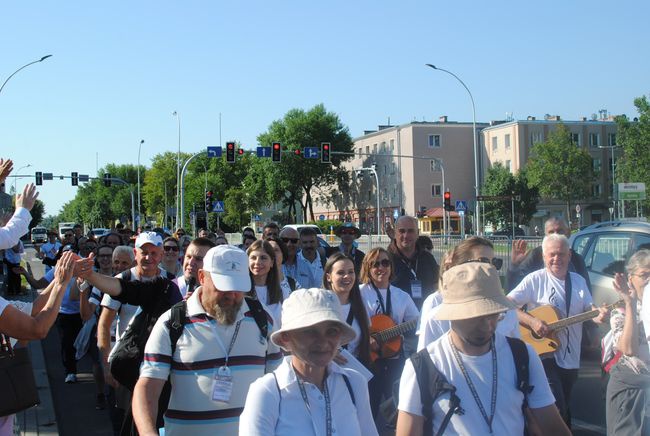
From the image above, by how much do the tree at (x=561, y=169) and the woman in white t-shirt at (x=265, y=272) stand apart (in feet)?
229

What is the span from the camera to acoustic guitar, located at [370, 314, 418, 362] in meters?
6.34

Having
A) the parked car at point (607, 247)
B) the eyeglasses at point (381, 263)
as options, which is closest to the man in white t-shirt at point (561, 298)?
the eyeglasses at point (381, 263)

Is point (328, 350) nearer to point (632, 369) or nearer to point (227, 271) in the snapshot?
point (227, 271)

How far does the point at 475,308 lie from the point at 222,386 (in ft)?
4.26

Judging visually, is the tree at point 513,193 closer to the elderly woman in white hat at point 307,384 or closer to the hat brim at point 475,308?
the hat brim at point 475,308

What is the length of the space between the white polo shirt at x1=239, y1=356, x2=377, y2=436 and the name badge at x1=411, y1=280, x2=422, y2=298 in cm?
472

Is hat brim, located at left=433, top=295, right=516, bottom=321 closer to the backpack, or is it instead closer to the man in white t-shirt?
the backpack

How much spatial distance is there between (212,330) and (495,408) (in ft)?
4.51

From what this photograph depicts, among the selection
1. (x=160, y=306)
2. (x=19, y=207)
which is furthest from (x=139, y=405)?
(x=19, y=207)

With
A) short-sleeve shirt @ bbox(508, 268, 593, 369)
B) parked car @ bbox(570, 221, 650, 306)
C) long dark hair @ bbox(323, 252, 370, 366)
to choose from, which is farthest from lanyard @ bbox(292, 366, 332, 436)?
parked car @ bbox(570, 221, 650, 306)

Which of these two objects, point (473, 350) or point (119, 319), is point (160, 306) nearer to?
point (119, 319)

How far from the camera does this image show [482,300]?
295 centimetres

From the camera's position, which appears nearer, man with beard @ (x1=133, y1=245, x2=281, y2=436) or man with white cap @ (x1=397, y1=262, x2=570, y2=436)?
man with white cap @ (x1=397, y1=262, x2=570, y2=436)

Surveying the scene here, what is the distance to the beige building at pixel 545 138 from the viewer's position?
8212 cm
